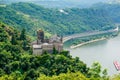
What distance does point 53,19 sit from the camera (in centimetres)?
9119

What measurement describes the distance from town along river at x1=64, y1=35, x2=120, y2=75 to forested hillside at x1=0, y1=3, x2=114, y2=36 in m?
10.4

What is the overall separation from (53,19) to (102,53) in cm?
3363

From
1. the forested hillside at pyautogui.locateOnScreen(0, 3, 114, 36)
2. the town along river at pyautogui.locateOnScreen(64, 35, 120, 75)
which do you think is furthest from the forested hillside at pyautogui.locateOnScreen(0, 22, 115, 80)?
the forested hillside at pyautogui.locateOnScreen(0, 3, 114, 36)

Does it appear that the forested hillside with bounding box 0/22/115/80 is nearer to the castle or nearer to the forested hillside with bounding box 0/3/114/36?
the castle

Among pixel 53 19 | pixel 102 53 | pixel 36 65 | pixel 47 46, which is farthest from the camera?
pixel 53 19

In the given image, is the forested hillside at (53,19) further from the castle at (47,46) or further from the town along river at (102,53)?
the castle at (47,46)

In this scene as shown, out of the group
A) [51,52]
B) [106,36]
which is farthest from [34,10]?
[51,52]

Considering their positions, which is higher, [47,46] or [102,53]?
[47,46]

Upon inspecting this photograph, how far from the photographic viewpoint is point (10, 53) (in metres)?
34.0

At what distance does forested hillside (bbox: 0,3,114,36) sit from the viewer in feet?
246

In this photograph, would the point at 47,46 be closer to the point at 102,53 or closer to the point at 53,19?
the point at 102,53

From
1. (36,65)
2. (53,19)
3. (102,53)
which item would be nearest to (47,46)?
(36,65)

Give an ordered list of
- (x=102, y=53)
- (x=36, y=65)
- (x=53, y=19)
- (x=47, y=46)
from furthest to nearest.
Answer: (x=53, y=19)
(x=102, y=53)
(x=47, y=46)
(x=36, y=65)

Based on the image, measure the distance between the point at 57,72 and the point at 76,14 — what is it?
238 feet
